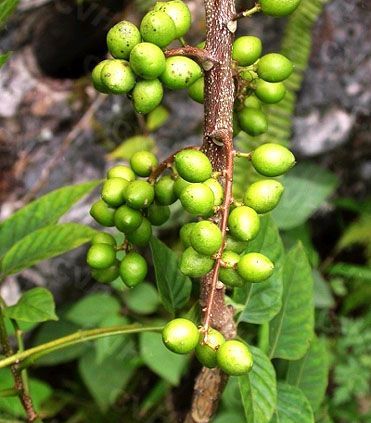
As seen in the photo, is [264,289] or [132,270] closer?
[132,270]

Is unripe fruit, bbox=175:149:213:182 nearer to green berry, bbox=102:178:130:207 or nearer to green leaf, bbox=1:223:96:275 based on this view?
green berry, bbox=102:178:130:207

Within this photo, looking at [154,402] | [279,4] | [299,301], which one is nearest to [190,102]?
[154,402]

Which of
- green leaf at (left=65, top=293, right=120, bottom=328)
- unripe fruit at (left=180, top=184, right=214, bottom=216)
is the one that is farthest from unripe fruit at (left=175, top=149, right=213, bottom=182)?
green leaf at (left=65, top=293, right=120, bottom=328)

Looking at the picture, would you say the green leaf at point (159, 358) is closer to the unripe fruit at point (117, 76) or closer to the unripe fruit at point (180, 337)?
the unripe fruit at point (180, 337)

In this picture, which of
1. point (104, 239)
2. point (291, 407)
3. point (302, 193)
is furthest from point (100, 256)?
point (302, 193)

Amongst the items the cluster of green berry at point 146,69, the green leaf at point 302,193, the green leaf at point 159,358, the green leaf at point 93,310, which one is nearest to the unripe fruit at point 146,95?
the cluster of green berry at point 146,69

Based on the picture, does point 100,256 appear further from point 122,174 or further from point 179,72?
point 179,72

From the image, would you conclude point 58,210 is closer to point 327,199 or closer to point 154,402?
point 154,402
